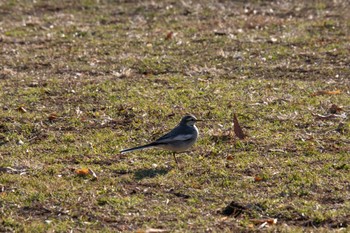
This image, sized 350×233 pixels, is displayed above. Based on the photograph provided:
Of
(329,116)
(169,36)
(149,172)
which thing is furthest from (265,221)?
(169,36)

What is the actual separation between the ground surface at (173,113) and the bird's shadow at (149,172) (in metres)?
0.02

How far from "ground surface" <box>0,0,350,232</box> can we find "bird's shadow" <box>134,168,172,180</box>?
21mm

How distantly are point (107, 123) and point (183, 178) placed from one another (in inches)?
92.4

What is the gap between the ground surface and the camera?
24.5 ft

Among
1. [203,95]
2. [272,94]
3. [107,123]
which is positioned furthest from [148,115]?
[272,94]

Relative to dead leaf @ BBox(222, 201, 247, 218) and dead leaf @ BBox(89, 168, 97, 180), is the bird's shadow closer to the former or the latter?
dead leaf @ BBox(89, 168, 97, 180)

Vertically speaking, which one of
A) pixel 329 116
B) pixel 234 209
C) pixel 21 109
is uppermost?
pixel 234 209

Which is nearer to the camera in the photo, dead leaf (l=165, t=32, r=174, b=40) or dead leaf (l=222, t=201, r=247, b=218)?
dead leaf (l=222, t=201, r=247, b=218)

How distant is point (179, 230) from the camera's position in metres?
6.96

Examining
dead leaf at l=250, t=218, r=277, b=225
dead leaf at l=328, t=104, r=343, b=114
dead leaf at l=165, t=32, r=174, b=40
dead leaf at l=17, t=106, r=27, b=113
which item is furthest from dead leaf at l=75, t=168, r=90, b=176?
dead leaf at l=165, t=32, r=174, b=40

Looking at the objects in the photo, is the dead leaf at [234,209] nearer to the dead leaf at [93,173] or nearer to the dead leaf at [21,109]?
the dead leaf at [93,173]

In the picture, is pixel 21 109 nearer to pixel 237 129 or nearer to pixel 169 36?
pixel 237 129

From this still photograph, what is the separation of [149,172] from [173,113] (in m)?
2.36

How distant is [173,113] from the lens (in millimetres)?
10820
